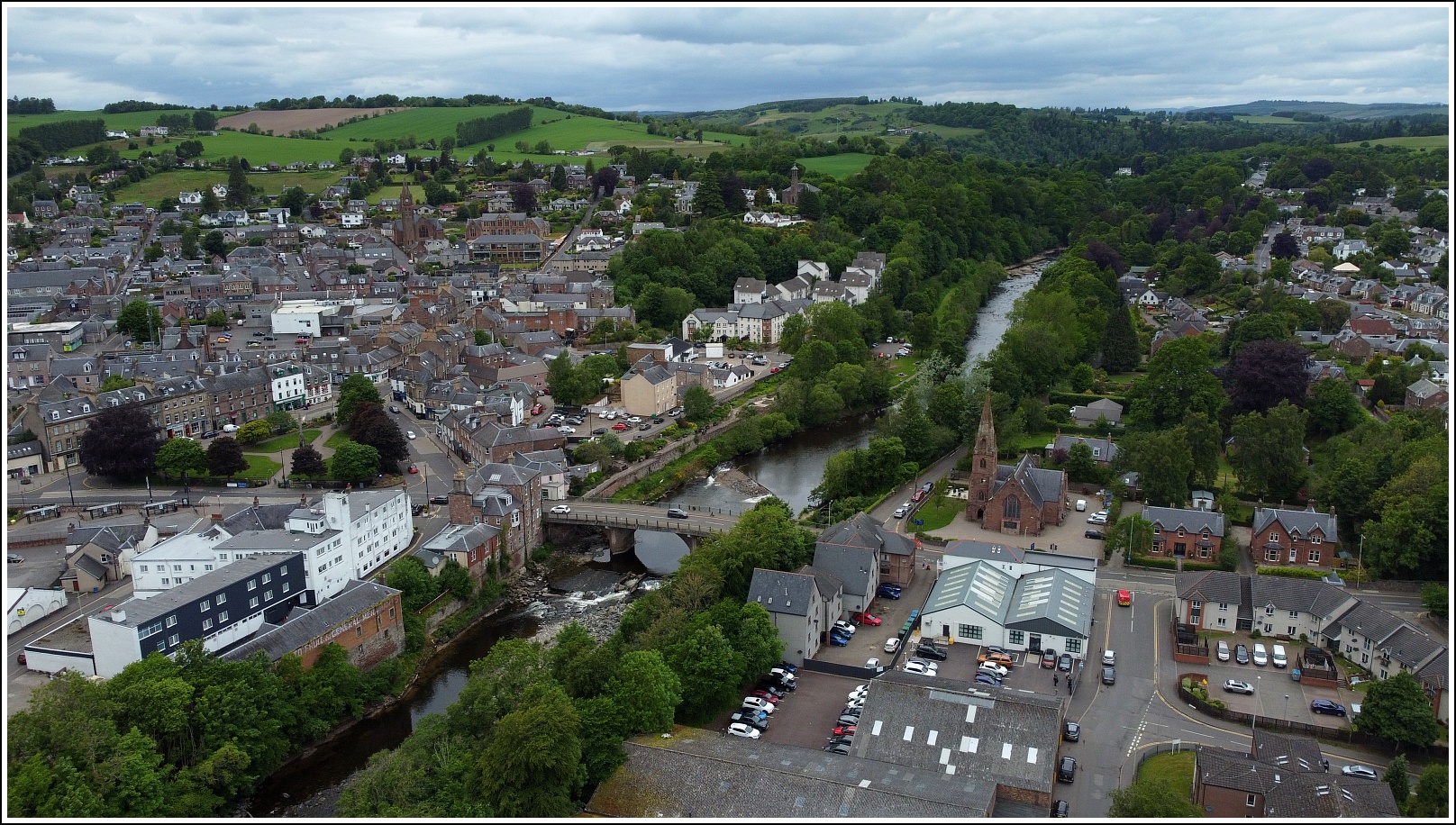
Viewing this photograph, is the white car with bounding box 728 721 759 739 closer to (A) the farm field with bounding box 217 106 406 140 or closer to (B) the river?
(B) the river

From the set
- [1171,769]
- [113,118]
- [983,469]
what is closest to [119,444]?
[983,469]

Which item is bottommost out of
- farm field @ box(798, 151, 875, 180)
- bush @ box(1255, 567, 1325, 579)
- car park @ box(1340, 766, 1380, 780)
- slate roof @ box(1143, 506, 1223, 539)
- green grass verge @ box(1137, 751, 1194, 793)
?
green grass verge @ box(1137, 751, 1194, 793)

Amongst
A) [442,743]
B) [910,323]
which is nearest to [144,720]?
[442,743]

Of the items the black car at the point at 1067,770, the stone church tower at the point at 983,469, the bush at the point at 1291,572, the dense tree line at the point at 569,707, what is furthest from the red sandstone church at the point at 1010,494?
the black car at the point at 1067,770

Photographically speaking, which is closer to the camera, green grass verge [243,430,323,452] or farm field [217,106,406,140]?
green grass verge [243,430,323,452]

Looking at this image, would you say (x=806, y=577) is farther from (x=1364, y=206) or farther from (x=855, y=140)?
(x=855, y=140)

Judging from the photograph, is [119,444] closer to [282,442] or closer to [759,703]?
[282,442]

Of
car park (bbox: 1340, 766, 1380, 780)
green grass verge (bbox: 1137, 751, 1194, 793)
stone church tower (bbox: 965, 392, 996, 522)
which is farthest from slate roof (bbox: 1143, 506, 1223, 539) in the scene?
green grass verge (bbox: 1137, 751, 1194, 793)
